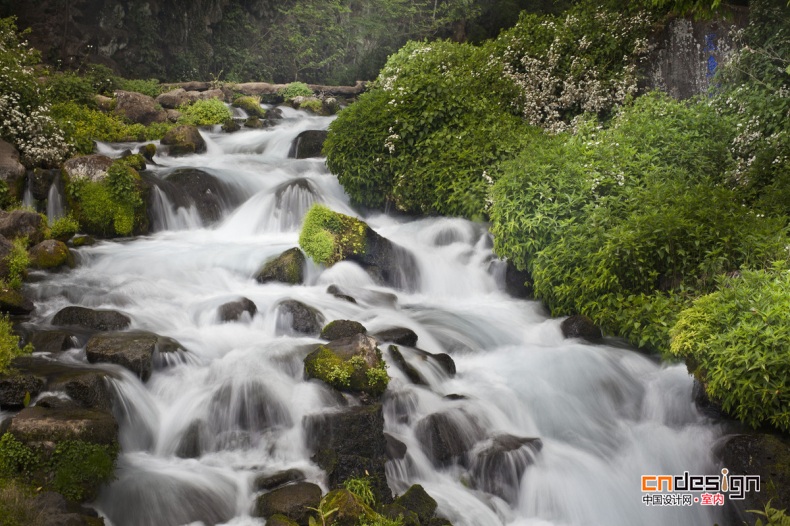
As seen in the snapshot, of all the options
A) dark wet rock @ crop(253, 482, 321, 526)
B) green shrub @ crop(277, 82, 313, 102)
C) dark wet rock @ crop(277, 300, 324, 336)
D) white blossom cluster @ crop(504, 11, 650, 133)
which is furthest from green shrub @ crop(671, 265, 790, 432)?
green shrub @ crop(277, 82, 313, 102)

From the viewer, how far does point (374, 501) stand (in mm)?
5844

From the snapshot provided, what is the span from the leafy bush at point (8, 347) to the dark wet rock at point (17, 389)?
357 millimetres

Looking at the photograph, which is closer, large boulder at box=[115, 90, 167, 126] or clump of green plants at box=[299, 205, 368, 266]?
clump of green plants at box=[299, 205, 368, 266]

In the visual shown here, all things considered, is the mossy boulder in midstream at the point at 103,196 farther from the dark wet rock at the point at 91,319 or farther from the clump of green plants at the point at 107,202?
the dark wet rock at the point at 91,319

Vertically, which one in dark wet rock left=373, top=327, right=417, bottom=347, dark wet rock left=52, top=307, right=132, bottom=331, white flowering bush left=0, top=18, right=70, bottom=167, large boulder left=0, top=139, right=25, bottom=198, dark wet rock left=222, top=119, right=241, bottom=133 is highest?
dark wet rock left=222, top=119, right=241, bottom=133

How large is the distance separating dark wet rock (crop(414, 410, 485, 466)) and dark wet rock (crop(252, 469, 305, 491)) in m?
1.42

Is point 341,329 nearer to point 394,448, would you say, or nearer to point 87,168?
point 394,448

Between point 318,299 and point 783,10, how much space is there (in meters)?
9.51

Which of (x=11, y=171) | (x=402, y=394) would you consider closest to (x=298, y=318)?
(x=402, y=394)

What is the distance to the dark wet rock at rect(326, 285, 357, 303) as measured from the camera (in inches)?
400

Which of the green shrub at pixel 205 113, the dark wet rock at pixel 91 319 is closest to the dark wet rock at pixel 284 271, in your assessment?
the dark wet rock at pixel 91 319

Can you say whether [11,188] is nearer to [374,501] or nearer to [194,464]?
[194,464]

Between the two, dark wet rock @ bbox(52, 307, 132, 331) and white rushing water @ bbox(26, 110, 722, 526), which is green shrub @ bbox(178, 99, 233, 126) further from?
dark wet rock @ bbox(52, 307, 132, 331)

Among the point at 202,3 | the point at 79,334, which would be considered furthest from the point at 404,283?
the point at 202,3
